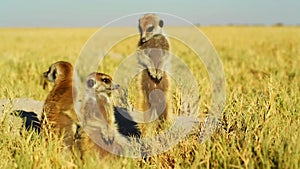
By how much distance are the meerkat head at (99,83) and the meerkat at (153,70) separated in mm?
729

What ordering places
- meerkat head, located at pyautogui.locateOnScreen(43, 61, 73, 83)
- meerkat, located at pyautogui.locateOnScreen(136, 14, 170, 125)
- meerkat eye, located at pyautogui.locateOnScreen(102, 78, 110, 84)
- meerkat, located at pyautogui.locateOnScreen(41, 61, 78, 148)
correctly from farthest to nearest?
meerkat, located at pyautogui.locateOnScreen(136, 14, 170, 125)
meerkat head, located at pyautogui.locateOnScreen(43, 61, 73, 83)
meerkat eye, located at pyautogui.locateOnScreen(102, 78, 110, 84)
meerkat, located at pyautogui.locateOnScreen(41, 61, 78, 148)

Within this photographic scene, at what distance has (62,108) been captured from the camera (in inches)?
142

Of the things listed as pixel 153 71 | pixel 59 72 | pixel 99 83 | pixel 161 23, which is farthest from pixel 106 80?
pixel 161 23

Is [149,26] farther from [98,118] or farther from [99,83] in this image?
[98,118]

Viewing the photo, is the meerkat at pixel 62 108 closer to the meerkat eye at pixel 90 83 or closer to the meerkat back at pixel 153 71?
the meerkat eye at pixel 90 83

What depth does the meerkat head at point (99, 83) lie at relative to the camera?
3.56 meters

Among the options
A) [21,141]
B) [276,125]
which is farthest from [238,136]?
[21,141]

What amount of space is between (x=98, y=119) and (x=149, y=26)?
1318 mm

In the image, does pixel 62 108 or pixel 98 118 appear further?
pixel 62 108

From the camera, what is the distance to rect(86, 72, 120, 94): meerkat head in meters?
3.56

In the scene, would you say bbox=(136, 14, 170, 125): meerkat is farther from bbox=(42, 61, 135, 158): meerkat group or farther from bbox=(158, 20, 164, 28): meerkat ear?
bbox=(42, 61, 135, 158): meerkat group

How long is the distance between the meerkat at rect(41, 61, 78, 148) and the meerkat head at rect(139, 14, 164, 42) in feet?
2.82

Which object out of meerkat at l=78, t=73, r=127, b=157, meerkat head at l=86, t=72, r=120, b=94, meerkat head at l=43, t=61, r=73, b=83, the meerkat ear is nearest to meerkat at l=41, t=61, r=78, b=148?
meerkat head at l=43, t=61, r=73, b=83

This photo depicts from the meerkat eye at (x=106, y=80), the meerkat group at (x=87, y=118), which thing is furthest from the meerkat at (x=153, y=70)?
the meerkat eye at (x=106, y=80)
